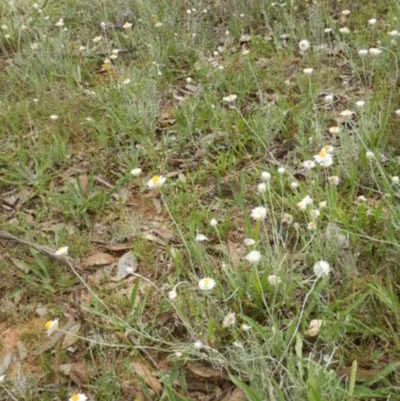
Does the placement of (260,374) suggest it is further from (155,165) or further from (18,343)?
(155,165)

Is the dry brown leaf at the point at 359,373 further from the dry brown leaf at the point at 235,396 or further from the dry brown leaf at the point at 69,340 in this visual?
the dry brown leaf at the point at 69,340

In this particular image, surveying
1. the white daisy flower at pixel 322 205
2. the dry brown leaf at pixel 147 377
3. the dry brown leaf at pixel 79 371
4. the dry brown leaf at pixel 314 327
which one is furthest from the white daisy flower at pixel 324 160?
the dry brown leaf at pixel 79 371

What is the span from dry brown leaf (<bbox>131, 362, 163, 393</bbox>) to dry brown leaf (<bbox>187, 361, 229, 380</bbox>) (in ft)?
0.43

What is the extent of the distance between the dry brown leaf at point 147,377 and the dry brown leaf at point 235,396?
0.25 m

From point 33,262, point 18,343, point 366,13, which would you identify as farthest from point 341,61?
point 18,343

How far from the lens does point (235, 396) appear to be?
5.77ft

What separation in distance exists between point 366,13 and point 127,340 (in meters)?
3.10

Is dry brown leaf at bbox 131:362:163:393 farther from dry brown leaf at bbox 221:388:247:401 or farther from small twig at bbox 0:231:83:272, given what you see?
small twig at bbox 0:231:83:272

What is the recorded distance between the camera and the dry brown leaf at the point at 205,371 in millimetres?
1822

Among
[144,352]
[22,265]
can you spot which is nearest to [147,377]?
[144,352]

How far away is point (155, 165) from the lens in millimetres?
2949

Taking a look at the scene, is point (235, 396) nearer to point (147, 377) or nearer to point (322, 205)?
point (147, 377)

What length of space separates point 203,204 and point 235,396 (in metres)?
1.11

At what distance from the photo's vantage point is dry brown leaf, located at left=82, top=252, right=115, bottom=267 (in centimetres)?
244
